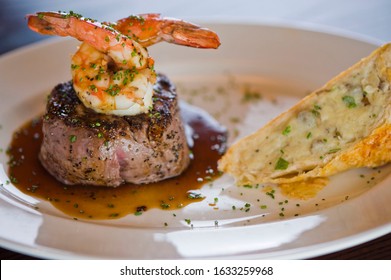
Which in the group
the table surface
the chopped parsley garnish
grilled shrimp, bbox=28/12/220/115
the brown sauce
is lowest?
the brown sauce

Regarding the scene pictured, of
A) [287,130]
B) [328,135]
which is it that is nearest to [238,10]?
[287,130]

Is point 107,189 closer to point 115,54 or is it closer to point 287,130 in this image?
point 115,54

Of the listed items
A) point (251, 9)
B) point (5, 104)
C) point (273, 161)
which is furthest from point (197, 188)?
point (251, 9)

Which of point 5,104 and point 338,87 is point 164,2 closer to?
point 5,104

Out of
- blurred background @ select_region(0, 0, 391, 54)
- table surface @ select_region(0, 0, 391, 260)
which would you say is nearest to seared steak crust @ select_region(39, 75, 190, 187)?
table surface @ select_region(0, 0, 391, 260)

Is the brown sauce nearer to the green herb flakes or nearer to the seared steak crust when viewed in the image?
the seared steak crust

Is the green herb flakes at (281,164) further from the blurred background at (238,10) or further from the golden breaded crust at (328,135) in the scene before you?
the blurred background at (238,10)
